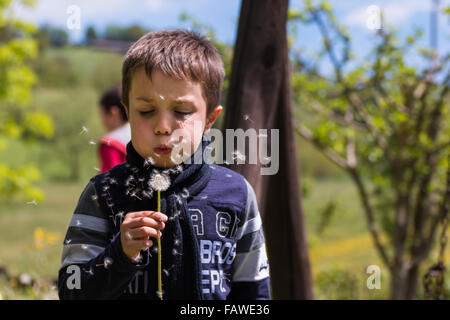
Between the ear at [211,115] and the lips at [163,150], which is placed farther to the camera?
the ear at [211,115]

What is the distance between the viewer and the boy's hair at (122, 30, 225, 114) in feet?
4.40

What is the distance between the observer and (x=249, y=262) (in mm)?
1509

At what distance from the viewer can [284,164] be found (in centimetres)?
246

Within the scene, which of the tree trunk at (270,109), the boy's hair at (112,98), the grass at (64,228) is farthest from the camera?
the grass at (64,228)

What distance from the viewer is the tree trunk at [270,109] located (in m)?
2.19

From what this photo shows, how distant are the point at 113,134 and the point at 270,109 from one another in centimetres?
86

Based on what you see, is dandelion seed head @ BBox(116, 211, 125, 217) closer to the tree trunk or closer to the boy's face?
the boy's face

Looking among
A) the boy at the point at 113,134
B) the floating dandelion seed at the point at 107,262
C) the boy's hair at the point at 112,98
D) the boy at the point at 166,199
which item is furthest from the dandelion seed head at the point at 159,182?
the boy's hair at the point at 112,98

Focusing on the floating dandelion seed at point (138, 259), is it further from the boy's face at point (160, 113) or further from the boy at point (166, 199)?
the boy's face at point (160, 113)

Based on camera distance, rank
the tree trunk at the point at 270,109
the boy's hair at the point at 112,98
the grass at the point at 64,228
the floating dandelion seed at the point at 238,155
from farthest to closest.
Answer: the grass at the point at 64,228
the boy's hair at the point at 112,98
the tree trunk at the point at 270,109
the floating dandelion seed at the point at 238,155

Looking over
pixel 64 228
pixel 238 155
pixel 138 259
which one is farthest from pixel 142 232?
pixel 64 228

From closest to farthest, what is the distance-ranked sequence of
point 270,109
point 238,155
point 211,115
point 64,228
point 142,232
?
point 142,232, point 211,115, point 238,155, point 270,109, point 64,228

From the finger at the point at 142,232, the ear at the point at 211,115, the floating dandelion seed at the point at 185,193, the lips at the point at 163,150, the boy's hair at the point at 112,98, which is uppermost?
the boy's hair at the point at 112,98

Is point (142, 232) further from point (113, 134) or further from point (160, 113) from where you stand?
point (113, 134)
